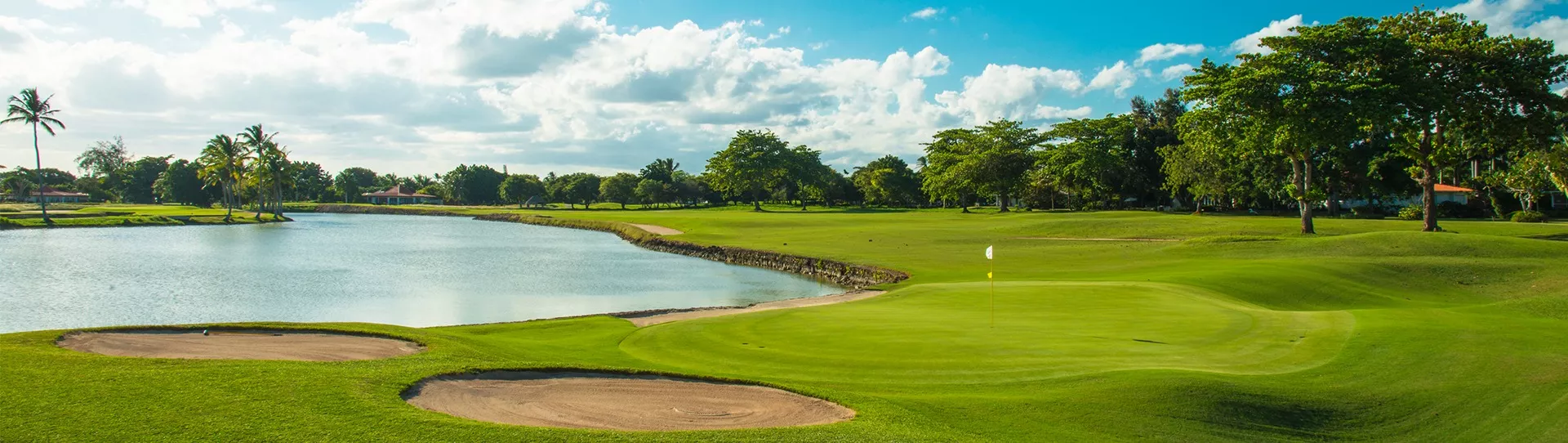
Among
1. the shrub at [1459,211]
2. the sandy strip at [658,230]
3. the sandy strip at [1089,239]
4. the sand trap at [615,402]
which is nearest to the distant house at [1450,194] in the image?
the shrub at [1459,211]

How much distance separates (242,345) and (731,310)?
13072mm

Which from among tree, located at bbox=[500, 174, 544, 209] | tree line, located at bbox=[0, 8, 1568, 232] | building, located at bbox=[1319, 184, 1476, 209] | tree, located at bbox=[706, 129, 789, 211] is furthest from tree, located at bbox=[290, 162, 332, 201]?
building, located at bbox=[1319, 184, 1476, 209]

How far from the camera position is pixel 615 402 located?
35.0ft

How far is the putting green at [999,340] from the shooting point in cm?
1366

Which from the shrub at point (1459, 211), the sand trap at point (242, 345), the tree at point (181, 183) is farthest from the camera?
the tree at point (181, 183)

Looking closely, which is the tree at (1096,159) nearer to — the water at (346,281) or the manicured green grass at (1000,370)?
the water at (346,281)

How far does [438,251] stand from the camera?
58938 millimetres

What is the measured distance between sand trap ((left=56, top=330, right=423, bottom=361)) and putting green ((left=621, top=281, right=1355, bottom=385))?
4519 mm

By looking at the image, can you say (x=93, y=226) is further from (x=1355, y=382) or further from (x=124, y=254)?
(x=1355, y=382)

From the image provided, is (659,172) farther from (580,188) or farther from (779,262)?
(779,262)

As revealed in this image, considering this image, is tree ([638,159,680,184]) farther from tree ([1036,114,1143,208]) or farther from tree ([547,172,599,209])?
tree ([1036,114,1143,208])

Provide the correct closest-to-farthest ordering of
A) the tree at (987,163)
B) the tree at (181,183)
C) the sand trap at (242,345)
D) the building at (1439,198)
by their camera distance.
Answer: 1. the sand trap at (242,345)
2. the building at (1439,198)
3. the tree at (987,163)
4. the tree at (181,183)

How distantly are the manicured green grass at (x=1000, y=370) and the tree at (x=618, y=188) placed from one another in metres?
128

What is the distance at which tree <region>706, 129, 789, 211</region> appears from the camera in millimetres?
124000
